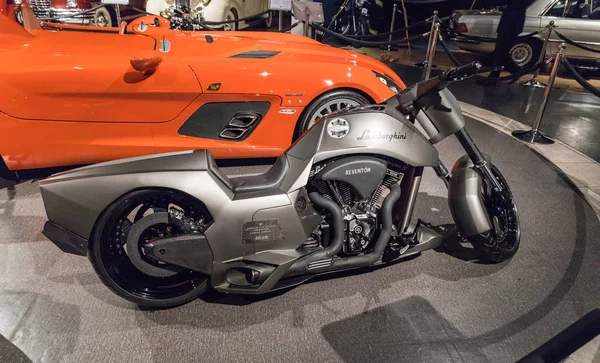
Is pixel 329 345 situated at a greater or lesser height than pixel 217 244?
lesser

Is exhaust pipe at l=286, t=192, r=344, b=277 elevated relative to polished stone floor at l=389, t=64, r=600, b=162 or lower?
elevated

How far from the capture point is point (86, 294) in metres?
1.90

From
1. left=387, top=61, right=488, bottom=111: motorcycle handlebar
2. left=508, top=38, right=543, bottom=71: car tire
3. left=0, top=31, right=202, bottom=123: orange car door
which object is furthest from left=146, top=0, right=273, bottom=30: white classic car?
left=387, top=61, right=488, bottom=111: motorcycle handlebar

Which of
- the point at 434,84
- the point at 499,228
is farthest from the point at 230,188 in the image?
the point at 499,228

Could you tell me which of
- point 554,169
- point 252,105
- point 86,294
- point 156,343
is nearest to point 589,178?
point 554,169

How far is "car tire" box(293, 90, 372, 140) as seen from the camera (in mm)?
2988

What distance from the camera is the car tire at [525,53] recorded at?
6262 millimetres

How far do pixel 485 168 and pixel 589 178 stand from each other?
5.75 feet

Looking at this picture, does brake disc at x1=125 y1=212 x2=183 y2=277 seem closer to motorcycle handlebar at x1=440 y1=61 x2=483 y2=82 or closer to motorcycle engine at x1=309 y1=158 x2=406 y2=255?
motorcycle engine at x1=309 y1=158 x2=406 y2=255

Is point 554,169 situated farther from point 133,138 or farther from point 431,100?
point 133,138

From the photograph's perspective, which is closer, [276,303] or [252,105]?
[276,303]

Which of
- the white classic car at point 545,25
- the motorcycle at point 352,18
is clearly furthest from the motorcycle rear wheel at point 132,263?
the motorcycle at point 352,18

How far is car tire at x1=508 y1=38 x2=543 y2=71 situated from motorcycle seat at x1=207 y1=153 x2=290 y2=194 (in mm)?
5886

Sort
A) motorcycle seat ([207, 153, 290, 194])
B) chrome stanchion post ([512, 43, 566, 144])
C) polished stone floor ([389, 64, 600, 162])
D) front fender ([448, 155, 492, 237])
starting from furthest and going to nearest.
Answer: polished stone floor ([389, 64, 600, 162]) < chrome stanchion post ([512, 43, 566, 144]) < front fender ([448, 155, 492, 237]) < motorcycle seat ([207, 153, 290, 194])
